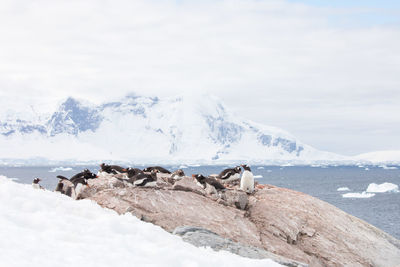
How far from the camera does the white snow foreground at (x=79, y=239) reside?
9531 mm

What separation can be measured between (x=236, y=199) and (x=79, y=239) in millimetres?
8877

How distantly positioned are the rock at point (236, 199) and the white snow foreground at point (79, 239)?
210 inches

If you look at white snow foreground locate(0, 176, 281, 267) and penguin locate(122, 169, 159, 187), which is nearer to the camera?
white snow foreground locate(0, 176, 281, 267)

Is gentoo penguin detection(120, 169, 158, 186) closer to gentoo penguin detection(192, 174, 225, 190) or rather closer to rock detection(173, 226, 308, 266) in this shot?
gentoo penguin detection(192, 174, 225, 190)

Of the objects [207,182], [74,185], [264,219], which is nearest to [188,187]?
[207,182]

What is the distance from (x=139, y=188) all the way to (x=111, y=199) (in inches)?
49.9

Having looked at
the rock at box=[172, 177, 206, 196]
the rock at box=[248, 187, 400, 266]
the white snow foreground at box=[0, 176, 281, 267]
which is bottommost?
the rock at box=[248, 187, 400, 266]

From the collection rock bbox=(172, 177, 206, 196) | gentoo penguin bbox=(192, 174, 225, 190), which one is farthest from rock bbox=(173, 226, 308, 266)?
gentoo penguin bbox=(192, 174, 225, 190)

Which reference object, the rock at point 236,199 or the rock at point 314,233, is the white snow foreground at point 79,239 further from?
the rock at point 314,233

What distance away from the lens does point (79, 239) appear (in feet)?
36.6

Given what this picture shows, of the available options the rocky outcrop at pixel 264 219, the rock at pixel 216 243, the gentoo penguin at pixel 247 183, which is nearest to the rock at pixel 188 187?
the rocky outcrop at pixel 264 219

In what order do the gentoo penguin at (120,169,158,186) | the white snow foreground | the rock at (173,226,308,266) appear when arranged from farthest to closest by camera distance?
1. the gentoo penguin at (120,169,158,186)
2. the rock at (173,226,308,266)
3. the white snow foreground

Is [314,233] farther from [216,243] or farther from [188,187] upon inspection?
[216,243]

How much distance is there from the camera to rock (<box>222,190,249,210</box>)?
61.4 feet
